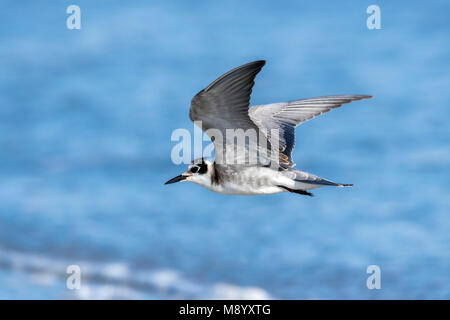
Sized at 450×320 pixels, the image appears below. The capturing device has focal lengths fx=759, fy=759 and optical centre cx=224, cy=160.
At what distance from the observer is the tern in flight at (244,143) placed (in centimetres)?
1005

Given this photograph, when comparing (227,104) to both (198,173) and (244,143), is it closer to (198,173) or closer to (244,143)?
(244,143)

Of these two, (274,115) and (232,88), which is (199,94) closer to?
(232,88)

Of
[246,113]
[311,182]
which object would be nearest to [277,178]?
[311,182]

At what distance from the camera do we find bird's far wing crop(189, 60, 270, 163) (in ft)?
32.5

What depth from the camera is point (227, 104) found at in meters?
10.2

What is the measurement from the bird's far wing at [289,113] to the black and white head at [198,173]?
3.46ft

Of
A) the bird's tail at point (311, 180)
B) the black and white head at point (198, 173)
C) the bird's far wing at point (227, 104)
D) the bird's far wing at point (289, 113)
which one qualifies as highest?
the bird's far wing at point (289, 113)

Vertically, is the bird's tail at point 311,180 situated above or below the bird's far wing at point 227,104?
below

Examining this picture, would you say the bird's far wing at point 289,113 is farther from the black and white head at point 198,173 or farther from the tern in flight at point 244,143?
the black and white head at point 198,173

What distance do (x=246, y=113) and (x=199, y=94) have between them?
28.5 inches

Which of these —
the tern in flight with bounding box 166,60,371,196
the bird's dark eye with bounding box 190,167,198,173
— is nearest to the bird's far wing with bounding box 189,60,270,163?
the tern in flight with bounding box 166,60,371,196

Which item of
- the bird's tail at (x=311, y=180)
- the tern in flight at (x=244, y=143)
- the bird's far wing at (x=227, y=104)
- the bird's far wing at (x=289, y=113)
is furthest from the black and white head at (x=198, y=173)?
the bird's tail at (x=311, y=180)

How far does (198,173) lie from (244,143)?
3.23ft

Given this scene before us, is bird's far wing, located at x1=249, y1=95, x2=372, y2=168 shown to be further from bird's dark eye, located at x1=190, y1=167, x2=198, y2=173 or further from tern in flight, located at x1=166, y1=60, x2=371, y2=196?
bird's dark eye, located at x1=190, y1=167, x2=198, y2=173
